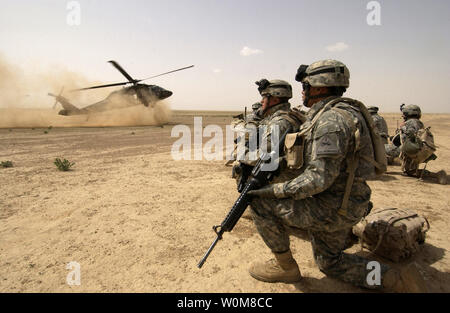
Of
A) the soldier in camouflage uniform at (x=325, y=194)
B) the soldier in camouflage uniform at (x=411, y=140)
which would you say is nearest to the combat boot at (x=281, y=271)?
→ the soldier in camouflage uniform at (x=325, y=194)

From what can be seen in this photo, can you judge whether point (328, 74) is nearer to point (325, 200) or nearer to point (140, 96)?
point (325, 200)

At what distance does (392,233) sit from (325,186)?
4.93ft

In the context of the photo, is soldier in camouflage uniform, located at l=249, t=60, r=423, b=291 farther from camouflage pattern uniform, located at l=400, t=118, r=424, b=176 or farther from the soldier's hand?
camouflage pattern uniform, located at l=400, t=118, r=424, b=176

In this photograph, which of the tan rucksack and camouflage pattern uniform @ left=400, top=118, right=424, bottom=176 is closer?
the tan rucksack

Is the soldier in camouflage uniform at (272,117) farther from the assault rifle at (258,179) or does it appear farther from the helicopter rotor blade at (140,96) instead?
the helicopter rotor blade at (140,96)

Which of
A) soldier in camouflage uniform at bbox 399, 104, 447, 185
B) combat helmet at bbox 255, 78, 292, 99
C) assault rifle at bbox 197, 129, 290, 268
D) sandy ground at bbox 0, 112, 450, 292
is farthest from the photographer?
soldier in camouflage uniform at bbox 399, 104, 447, 185

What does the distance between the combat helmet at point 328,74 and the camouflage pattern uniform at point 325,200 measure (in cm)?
20

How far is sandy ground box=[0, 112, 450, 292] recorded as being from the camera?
2.87 m

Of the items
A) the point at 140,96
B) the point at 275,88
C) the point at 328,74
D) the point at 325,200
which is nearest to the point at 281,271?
the point at 325,200

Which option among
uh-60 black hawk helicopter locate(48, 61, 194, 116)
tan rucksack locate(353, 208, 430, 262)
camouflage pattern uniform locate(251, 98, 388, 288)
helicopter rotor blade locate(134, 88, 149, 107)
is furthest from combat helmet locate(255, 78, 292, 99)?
helicopter rotor blade locate(134, 88, 149, 107)

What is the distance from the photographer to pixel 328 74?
2582 millimetres

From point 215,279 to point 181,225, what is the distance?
58.8 inches

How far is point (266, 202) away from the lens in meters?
2.69
